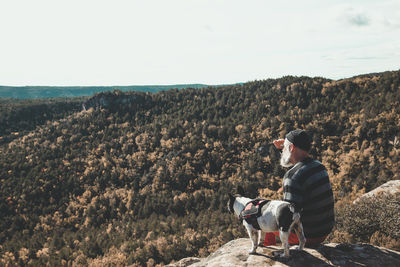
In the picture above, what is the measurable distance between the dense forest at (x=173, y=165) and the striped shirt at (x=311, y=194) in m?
40.4

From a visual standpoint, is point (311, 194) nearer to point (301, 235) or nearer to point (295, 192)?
point (295, 192)

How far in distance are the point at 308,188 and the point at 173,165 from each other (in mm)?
102053

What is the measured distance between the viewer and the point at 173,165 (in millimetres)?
105250

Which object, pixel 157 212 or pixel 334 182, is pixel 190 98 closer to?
pixel 157 212

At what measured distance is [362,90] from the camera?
95.4 meters

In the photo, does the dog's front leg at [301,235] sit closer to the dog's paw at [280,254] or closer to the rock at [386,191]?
the dog's paw at [280,254]

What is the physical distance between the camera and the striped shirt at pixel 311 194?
4.86 m

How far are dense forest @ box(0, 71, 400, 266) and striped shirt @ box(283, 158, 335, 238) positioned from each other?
1591 inches

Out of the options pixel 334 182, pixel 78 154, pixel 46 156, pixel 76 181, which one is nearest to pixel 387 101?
pixel 334 182

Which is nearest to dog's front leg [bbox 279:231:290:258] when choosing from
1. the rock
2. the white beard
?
the white beard

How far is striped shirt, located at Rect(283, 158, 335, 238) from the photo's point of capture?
15.9ft

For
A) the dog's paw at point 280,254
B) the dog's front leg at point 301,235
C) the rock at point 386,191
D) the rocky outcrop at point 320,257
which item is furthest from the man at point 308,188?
the rock at point 386,191

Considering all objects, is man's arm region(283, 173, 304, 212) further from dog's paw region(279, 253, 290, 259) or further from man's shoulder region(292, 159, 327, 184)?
dog's paw region(279, 253, 290, 259)

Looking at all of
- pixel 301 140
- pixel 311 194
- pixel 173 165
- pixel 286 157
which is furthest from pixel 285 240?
pixel 173 165
